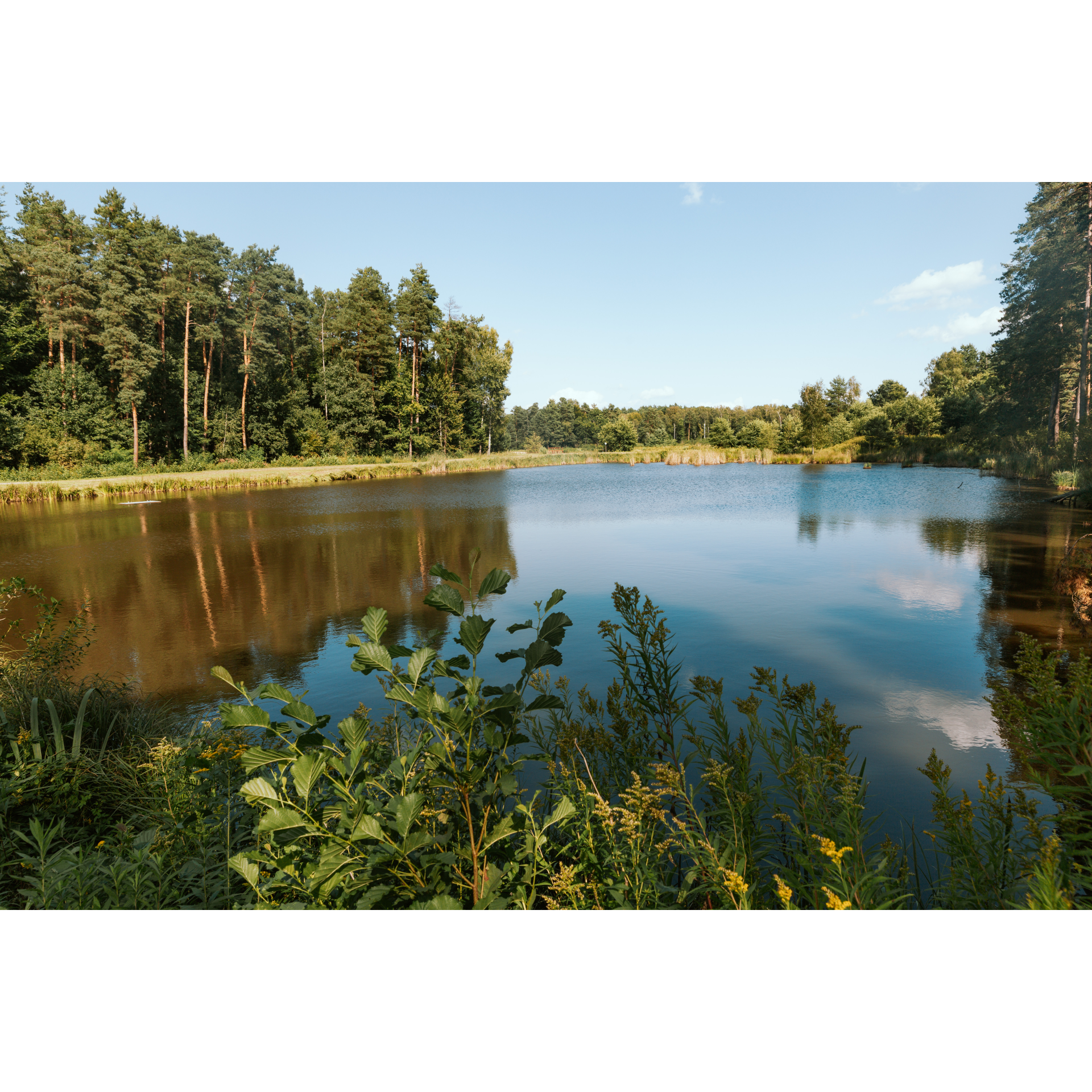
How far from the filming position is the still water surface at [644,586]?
17.5 feet

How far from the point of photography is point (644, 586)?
920 centimetres

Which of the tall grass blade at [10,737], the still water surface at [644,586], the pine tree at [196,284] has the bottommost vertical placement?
the still water surface at [644,586]

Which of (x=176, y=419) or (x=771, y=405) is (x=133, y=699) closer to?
(x=176, y=419)

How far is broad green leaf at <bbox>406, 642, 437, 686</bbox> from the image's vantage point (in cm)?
162

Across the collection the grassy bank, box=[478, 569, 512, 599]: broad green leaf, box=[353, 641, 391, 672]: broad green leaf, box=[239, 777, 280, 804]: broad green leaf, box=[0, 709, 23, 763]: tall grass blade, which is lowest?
box=[0, 709, 23, 763]: tall grass blade

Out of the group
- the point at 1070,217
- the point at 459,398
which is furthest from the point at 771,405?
the point at 1070,217

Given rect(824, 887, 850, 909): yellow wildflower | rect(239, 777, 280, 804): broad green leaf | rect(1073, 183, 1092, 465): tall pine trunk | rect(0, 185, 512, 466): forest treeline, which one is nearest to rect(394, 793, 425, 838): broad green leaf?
rect(239, 777, 280, 804): broad green leaf

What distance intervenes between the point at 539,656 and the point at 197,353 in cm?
4466

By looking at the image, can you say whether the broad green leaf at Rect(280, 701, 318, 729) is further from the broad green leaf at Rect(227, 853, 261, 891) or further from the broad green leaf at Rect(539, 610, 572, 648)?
the broad green leaf at Rect(539, 610, 572, 648)

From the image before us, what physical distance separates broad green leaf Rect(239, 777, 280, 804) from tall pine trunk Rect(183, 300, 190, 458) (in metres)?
37.2

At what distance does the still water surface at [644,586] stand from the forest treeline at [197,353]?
14005 mm

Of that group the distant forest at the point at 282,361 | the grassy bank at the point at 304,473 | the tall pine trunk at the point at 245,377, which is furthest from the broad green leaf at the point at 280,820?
the tall pine trunk at the point at 245,377

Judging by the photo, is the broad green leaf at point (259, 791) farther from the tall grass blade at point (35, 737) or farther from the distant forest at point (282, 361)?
the distant forest at point (282, 361)

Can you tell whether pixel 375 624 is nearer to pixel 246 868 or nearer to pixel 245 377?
pixel 246 868
